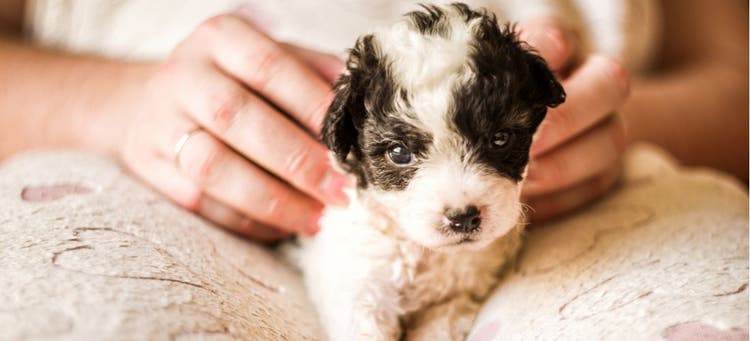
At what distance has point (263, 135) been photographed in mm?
1415

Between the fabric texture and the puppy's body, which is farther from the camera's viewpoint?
the fabric texture

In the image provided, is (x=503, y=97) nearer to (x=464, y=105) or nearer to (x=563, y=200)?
(x=464, y=105)

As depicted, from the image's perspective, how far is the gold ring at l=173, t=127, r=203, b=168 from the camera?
1480mm

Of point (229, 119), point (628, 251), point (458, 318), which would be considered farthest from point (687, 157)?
point (229, 119)

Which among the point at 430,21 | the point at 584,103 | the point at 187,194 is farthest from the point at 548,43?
the point at 187,194

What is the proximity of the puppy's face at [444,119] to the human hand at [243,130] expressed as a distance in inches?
6.7

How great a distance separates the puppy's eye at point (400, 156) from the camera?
1.22 meters

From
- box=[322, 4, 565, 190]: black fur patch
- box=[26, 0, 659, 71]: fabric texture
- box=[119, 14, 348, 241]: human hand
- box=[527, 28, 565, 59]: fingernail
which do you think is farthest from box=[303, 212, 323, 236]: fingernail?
box=[527, 28, 565, 59]: fingernail

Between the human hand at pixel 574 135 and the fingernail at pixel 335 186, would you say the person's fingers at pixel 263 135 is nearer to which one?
the fingernail at pixel 335 186

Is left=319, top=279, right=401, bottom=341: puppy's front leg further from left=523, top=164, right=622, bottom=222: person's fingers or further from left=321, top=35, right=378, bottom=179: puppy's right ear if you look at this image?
left=523, top=164, right=622, bottom=222: person's fingers

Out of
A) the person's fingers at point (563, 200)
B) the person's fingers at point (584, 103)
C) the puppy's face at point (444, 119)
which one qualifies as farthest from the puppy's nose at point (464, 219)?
the person's fingers at point (563, 200)

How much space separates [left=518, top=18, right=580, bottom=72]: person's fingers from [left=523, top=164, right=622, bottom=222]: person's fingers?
316 millimetres

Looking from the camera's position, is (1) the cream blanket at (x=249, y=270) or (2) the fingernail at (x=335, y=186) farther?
(2) the fingernail at (x=335, y=186)

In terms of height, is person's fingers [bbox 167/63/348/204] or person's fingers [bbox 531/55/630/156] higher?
person's fingers [bbox 531/55/630/156]
